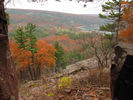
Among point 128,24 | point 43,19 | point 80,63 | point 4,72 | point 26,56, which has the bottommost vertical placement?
point 80,63

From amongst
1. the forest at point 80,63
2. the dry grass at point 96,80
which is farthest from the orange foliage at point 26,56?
the dry grass at point 96,80

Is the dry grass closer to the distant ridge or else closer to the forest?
the forest

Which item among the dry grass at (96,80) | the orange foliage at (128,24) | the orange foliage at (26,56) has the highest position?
the orange foliage at (128,24)

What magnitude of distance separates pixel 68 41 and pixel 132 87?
66.6m

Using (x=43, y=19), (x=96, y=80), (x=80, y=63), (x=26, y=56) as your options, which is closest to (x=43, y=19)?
(x=43, y=19)

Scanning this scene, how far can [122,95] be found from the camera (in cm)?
256

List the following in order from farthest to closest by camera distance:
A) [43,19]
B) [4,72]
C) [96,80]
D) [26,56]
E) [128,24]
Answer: [43,19] → [26,56] → [128,24] → [96,80] → [4,72]

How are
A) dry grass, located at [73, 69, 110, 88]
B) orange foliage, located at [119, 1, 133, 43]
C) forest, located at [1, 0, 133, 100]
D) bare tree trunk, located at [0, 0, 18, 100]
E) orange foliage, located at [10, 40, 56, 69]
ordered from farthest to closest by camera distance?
orange foliage, located at [10, 40, 56, 69], orange foliage, located at [119, 1, 133, 43], dry grass, located at [73, 69, 110, 88], forest, located at [1, 0, 133, 100], bare tree trunk, located at [0, 0, 18, 100]

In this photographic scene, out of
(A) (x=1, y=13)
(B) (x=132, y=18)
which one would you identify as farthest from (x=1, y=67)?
(B) (x=132, y=18)

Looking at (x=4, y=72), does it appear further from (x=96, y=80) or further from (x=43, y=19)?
(x=43, y=19)

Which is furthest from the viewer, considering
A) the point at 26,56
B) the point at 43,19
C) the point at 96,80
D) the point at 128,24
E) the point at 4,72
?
the point at 43,19

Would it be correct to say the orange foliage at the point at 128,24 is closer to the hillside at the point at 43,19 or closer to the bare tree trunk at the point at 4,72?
the bare tree trunk at the point at 4,72

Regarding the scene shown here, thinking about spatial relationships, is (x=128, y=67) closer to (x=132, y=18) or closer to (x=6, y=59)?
(x=6, y=59)

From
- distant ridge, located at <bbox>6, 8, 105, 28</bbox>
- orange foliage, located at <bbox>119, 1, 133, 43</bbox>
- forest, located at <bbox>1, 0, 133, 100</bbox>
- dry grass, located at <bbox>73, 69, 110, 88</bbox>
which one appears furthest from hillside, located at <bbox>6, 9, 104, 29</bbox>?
dry grass, located at <bbox>73, 69, 110, 88</bbox>
